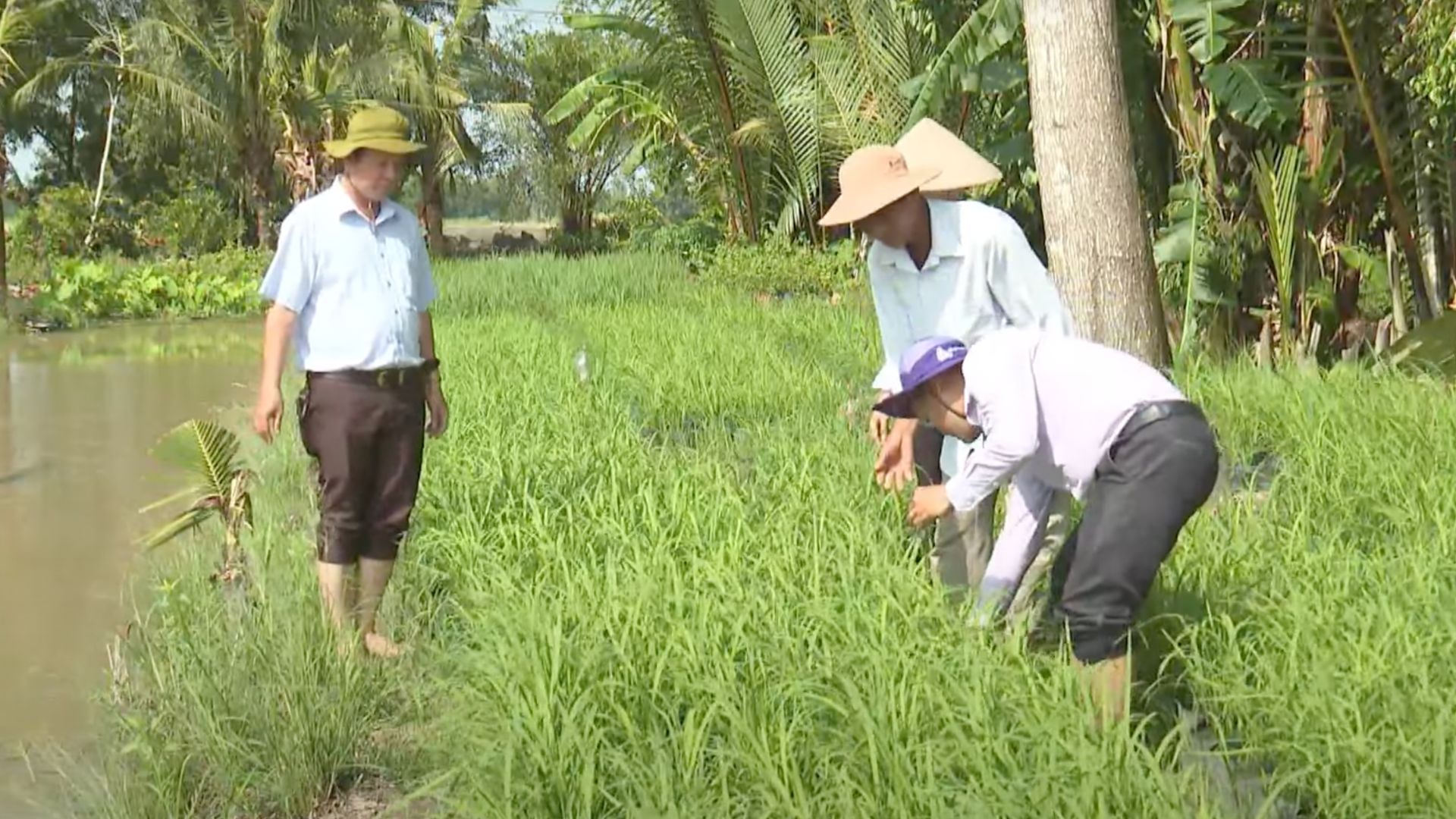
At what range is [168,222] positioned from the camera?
81.9 feet

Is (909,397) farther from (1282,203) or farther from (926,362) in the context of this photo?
(1282,203)

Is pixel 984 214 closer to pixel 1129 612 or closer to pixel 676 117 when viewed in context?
pixel 1129 612

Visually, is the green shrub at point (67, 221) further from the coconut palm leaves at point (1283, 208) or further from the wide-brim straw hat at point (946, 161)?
the wide-brim straw hat at point (946, 161)

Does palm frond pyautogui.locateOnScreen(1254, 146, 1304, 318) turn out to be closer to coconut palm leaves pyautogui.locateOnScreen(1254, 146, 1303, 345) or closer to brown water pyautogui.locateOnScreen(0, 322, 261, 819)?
coconut palm leaves pyautogui.locateOnScreen(1254, 146, 1303, 345)

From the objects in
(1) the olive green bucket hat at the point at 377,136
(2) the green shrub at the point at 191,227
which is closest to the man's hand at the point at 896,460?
(1) the olive green bucket hat at the point at 377,136

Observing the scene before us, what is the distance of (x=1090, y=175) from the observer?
5523 mm

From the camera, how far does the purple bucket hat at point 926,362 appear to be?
2.68m

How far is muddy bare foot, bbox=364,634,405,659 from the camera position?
346cm

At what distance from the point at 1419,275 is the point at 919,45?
6.86 m

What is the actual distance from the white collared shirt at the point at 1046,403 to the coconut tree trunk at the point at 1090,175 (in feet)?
9.47

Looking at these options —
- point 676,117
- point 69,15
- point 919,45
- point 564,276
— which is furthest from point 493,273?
point 69,15

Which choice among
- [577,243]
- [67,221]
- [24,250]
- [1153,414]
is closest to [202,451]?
[1153,414]

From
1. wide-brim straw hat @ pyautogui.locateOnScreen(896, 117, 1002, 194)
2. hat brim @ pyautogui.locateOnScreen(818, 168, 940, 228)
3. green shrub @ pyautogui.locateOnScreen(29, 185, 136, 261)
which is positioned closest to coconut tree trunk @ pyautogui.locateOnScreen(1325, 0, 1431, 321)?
wide-brim straw hat @ pyautogui.locateOnScreen(896, 117, 1002, 194)

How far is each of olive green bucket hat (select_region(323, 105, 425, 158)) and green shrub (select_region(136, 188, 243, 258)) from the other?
2153 cm
